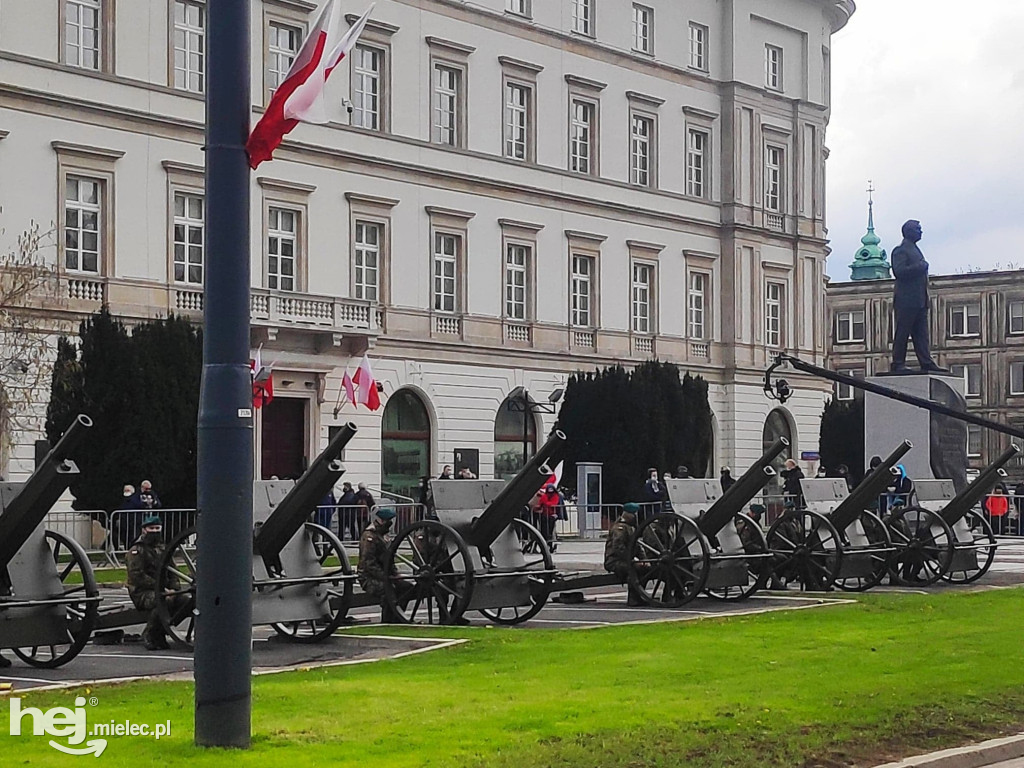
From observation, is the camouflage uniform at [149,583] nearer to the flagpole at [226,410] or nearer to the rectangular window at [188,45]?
the flagpole at [226,410]

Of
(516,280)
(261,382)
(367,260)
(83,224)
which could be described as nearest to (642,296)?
(516,280)

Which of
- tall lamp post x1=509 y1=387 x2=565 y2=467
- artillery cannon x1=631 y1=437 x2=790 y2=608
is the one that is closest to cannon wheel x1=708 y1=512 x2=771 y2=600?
artillery cannon x1=631 y1=437 x2=790 y2=608

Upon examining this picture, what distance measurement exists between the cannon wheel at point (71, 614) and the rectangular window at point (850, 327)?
8611 cm

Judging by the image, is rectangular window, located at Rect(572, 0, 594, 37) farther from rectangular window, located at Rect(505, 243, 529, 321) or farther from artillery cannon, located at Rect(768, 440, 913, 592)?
artillery cannon, located at Rect(768, 440, 913, 592)

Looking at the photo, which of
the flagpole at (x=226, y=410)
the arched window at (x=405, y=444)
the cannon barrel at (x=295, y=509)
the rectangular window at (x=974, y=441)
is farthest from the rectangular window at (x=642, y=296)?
the flagpole at (x=226, y=410)

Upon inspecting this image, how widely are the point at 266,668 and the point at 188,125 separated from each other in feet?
104

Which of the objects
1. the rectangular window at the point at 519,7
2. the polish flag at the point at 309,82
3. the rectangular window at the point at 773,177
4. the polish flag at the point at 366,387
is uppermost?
the rectangular window at the point at 519,7

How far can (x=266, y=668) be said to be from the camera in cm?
1516

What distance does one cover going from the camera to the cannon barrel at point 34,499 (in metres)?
14.8

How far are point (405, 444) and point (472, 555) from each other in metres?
31.7

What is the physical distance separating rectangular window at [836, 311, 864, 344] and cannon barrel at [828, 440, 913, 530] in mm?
75926

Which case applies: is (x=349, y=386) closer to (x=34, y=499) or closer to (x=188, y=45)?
(x=188, y=45)

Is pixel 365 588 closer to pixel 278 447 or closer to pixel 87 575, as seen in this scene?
pixel 87 575

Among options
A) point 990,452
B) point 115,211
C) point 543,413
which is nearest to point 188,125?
point 115,211
